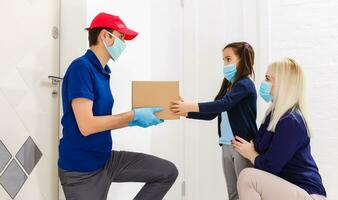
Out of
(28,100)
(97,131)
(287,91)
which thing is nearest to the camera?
(97,131)

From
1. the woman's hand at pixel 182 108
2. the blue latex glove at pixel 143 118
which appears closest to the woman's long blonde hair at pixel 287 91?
the woman's hand at pixel 182 108

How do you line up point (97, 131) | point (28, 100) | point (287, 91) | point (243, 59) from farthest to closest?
point (243, 59), point (28, 100), point (287, 91), point (97, 131)

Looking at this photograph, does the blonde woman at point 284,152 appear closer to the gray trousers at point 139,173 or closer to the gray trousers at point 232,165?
the gray trousers at point 232,165

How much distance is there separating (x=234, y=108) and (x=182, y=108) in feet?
0.99

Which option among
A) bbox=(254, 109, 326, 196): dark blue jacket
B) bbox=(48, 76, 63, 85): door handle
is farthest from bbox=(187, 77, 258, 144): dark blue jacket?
bbox=(48, 76, 63, 85): door handle

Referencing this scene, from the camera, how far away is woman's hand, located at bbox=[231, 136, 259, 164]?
63.4 inches

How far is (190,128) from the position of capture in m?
A: 2.38

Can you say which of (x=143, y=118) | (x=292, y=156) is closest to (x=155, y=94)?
(x=143, y=118)

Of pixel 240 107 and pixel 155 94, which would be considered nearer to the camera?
pixel 155 94

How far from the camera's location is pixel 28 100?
5.62 ft

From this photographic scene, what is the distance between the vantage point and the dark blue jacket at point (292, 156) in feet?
4.77

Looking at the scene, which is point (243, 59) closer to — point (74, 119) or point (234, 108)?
point (234, 108)

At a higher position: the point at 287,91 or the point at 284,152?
the point at 287,91

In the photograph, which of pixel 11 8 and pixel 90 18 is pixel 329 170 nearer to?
pixel 90 18
